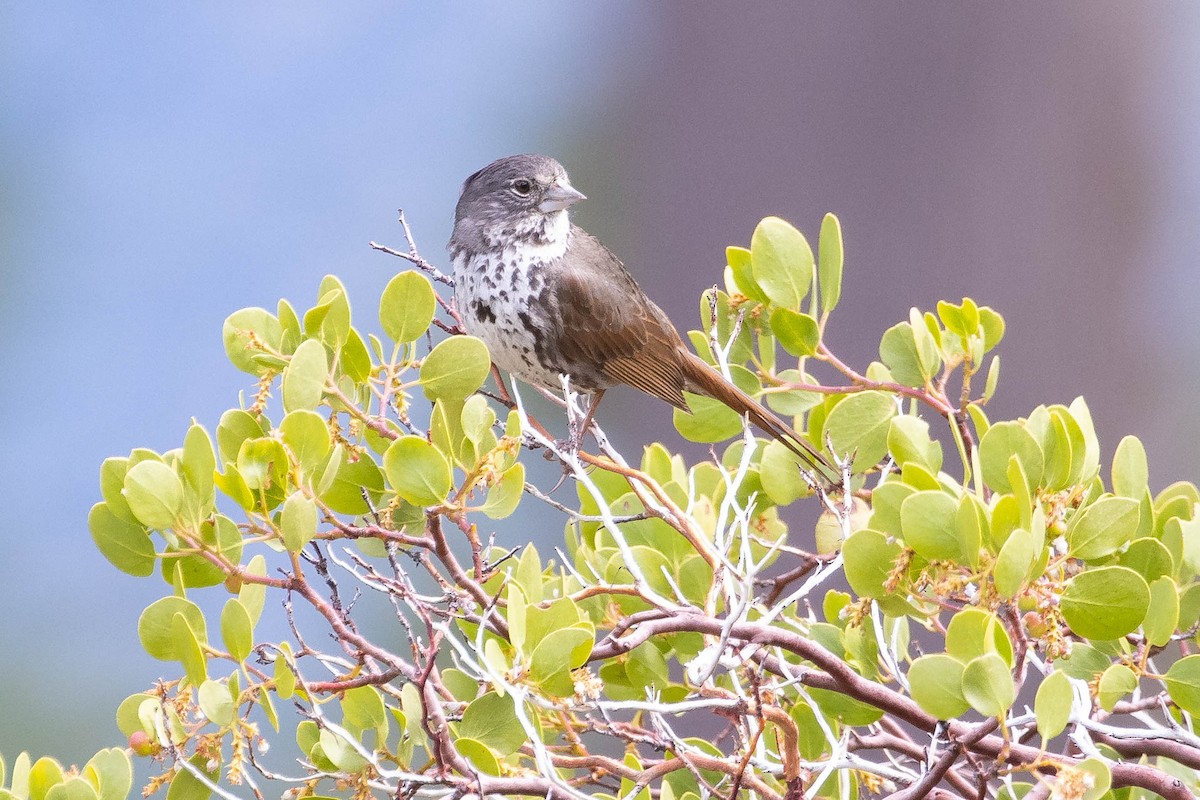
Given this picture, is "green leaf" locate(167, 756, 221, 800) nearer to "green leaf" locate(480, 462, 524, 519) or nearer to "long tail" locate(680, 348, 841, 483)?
"green leaf" locate(480, 462, 524, 519)

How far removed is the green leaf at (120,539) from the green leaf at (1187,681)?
2.74ft

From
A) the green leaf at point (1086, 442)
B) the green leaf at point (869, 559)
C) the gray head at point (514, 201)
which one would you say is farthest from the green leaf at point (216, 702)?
the gray head at point (514, 201)

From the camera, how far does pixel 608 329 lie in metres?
2.13

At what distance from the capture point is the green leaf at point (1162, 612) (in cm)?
99

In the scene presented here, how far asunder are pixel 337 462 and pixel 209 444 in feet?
0.33

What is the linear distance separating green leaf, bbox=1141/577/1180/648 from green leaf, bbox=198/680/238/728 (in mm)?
727

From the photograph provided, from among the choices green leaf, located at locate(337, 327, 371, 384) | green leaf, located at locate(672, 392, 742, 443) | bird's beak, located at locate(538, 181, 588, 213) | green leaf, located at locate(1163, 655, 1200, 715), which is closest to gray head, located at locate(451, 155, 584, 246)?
bird's beak, located at locate(538, 181, 588, 213)

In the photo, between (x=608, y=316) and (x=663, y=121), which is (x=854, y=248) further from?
(x=608, y=316)

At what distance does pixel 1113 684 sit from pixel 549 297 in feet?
4.14

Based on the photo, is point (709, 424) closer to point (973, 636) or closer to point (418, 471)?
point (418, 471)

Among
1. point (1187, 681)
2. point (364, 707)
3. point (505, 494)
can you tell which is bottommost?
point (1187, 681)

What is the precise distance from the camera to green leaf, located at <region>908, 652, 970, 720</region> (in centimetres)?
84

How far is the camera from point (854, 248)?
3.80 meters

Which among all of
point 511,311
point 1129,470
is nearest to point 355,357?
point 1129,470
